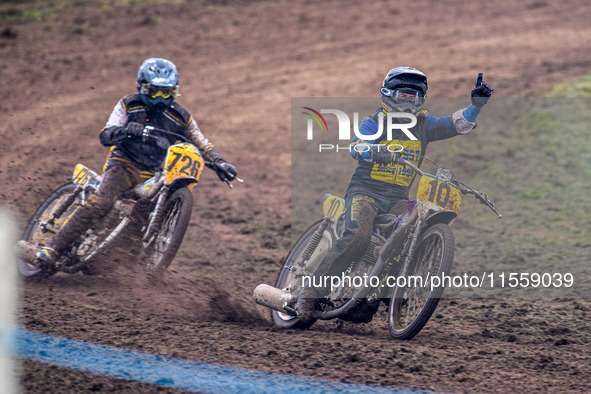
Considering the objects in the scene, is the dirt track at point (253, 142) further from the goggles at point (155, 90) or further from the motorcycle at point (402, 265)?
the goggles at point (155, 90)

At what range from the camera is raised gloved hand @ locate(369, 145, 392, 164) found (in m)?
5.93

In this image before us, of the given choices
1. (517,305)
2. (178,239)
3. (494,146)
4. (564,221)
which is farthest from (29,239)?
(494,146)

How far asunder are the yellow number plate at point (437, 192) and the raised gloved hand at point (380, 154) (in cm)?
33

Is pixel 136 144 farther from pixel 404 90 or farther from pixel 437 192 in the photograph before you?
pixel 437 192

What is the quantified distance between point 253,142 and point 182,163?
21.1 ft

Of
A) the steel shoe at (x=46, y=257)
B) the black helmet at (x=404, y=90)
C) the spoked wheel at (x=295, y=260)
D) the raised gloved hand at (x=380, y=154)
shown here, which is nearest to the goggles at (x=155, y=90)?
the steel shoe at (x=46, y=257)

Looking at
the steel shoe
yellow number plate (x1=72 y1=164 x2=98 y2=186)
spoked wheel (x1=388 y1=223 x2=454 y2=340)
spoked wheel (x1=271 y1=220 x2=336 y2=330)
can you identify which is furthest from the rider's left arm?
the steel shoe

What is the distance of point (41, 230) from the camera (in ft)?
27.7

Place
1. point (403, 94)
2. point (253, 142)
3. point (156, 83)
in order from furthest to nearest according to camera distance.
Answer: point (253, 142)
point (156, 83)
point (403, 94)

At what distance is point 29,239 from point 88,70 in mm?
8730

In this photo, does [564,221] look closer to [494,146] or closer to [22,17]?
[494,146]

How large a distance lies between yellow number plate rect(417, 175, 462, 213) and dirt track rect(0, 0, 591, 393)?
115 cm

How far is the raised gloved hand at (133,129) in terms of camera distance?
7.82m

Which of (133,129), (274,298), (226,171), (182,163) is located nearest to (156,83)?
(133,129)
